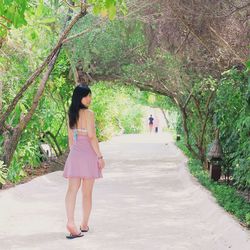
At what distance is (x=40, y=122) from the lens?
12.7m

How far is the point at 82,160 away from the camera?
6.18 m

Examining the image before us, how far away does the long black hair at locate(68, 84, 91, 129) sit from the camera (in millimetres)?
6180

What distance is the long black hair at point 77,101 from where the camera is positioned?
20.3 feet

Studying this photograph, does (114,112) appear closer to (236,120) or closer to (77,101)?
(236,120)

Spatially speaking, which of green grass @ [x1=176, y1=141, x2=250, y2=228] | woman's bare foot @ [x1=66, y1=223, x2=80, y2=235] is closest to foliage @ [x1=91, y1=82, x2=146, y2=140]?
green grass @ [x1=176, y1=141, x2=250, y2=228]

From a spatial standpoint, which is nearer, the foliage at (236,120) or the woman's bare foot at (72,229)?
the woman's bare foot at (72,229)

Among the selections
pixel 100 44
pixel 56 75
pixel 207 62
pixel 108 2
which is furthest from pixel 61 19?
pixel 108 2

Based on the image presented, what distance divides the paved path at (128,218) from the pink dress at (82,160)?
685mm

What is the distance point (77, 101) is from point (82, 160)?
63cm

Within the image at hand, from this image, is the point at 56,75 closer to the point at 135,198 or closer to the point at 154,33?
the point at 154,33

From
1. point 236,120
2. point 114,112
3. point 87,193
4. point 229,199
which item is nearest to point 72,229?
point 87,193

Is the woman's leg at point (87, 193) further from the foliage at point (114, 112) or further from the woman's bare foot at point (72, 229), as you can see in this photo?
the foliage at point (114, 112)

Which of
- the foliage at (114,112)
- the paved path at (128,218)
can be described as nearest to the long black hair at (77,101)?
the paved path at (128,218)

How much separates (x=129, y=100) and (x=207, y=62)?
2645cm
